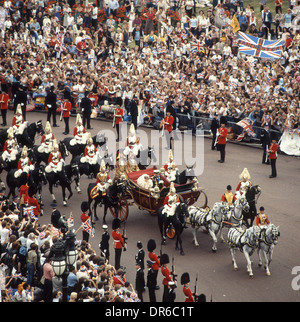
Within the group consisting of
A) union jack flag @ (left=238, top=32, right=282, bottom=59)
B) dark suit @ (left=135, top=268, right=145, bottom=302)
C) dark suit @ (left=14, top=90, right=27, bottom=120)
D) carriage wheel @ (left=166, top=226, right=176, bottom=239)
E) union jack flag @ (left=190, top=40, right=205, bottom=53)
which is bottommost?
carriage wheel @ (left=166, top=226, right=176, bottom=239)

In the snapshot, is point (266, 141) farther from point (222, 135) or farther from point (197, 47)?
point (197, 47)

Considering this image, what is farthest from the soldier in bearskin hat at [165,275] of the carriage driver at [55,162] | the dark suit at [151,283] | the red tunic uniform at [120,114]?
the red tunic uniform at [120,114]

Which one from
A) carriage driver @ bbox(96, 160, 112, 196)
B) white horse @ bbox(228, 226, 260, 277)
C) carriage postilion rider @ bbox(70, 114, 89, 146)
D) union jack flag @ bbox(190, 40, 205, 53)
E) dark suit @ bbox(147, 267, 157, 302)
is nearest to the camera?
dark suit @ bbox(147, 267, 157, 302)

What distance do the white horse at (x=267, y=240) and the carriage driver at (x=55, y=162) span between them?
7.77 meters

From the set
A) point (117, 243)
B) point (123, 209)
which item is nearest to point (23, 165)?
point (123, 209)

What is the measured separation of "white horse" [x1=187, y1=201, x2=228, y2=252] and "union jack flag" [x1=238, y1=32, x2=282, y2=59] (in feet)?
44.7

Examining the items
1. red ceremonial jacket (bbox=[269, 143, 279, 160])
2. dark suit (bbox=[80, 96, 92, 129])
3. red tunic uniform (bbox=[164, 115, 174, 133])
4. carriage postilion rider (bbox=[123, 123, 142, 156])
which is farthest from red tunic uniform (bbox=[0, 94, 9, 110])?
red ceremonial jacket (bbox=[269, 143, 279, 160])

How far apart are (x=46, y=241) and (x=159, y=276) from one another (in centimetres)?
324

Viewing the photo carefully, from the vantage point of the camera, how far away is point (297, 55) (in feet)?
108

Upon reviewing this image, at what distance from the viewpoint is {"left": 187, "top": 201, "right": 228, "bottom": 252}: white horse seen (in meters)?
19.7

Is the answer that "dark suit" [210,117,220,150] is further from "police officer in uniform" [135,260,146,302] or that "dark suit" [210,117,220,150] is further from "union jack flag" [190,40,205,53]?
"police officer in uniform" [135,260,146,302]

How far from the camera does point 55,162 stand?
23.4 meters

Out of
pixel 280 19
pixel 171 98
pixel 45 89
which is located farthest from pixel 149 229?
pixel 280 19

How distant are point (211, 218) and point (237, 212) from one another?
0.76 metres
